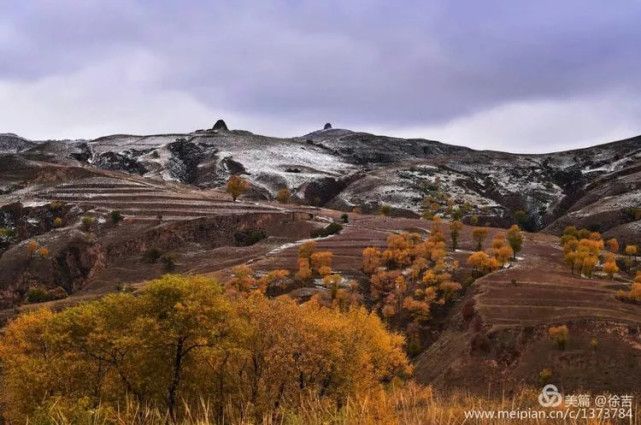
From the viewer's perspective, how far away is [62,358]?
3881cm

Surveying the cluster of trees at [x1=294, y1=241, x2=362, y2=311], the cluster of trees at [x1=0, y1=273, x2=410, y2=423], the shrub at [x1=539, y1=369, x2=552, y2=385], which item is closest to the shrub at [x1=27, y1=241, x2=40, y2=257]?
the cluster of trees at [x1=294, y1=241, x2=362, y2=311]

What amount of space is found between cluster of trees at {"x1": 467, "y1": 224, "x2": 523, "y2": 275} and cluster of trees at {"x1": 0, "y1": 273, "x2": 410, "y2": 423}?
64688 millimetres

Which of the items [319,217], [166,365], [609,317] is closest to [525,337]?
[609,317]

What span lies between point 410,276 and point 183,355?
71683 millimetres

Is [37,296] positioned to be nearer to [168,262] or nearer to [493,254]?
[168,262]

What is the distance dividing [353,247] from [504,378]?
198ft

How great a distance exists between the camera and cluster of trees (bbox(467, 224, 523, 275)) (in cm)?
10075

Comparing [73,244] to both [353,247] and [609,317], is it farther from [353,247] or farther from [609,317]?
[609,317]

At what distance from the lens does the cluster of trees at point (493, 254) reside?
100750 mm

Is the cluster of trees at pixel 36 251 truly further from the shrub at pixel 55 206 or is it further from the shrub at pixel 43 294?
the shrub at pixel 55 206

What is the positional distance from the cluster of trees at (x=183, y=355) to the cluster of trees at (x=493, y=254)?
64.7 meters

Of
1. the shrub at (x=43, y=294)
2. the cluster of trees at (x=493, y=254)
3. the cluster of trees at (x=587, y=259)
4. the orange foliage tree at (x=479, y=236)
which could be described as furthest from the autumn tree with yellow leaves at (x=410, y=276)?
the shrub at (x=43, y=294)

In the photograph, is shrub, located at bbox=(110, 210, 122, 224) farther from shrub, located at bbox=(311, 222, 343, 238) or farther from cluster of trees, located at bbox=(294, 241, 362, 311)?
cluster of trees, located at bbox=(294, 241, 362, 311)

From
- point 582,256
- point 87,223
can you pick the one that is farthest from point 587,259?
point 87,223
